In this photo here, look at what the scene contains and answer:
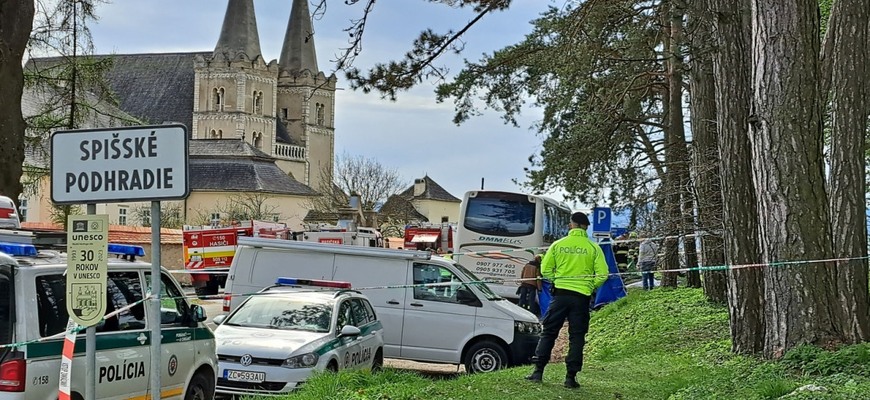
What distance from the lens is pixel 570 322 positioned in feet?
33.1

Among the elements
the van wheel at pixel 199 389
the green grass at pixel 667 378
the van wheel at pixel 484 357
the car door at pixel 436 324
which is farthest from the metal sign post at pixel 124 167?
the van wheel at pixel 484 357

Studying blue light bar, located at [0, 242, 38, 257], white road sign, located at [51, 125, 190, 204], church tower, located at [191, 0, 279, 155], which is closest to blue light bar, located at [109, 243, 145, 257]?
blue light bar, located at [0, 242, 38, 257]

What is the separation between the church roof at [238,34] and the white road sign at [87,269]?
10440cm

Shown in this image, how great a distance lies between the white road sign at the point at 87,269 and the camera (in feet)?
21.2

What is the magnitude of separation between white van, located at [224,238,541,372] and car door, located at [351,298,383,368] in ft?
Answer: 2.96

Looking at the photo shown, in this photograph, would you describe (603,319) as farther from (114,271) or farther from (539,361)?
(114,271)

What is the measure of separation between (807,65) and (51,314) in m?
6.90

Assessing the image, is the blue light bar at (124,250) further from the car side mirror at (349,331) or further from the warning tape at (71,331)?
the car side mirror at (349,331)

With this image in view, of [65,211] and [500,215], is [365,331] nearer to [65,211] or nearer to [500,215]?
[65,211]

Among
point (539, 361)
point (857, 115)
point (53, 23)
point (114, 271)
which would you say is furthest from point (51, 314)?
point (53, 23)

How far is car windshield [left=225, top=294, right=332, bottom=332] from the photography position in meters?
12.5

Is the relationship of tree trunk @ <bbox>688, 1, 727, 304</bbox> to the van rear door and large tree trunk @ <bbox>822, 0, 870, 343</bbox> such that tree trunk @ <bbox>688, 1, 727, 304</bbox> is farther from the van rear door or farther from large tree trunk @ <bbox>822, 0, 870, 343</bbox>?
the van rear door

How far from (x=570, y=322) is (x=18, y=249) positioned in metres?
5.27

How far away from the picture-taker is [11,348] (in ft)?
23.2
